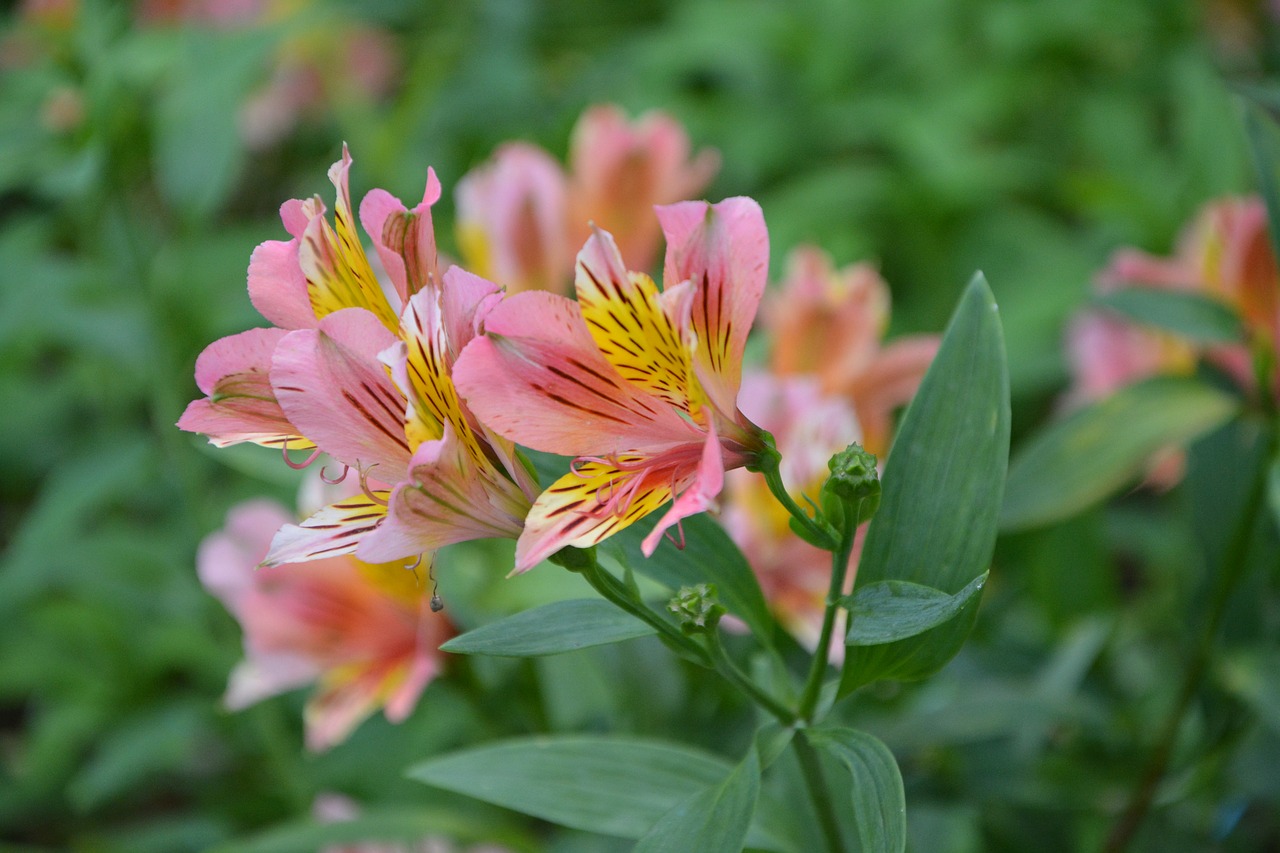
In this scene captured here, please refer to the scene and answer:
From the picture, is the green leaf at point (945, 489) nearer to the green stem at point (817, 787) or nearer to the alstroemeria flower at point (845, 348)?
the green stem at point (817, 787)

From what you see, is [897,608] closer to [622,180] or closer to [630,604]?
[630,604]

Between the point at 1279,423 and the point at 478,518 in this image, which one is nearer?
the point at 478,518

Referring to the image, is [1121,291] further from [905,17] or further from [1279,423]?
[905,17]

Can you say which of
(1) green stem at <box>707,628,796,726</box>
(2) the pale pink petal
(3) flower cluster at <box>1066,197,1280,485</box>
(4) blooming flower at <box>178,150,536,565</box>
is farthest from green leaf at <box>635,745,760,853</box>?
(3) flower cluster at <box>1066,197,1280,485</box>

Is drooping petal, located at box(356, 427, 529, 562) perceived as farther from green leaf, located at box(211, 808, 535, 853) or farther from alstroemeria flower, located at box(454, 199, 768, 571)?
green leaf, located at box(211, 808, 535, 853)

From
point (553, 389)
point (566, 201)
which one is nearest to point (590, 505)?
point (553, 389)

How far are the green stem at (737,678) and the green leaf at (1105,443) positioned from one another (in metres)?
0.33

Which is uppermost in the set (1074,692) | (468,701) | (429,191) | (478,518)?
(429,191)

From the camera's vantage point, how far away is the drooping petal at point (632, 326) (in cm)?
38

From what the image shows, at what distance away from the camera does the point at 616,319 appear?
1.28ft

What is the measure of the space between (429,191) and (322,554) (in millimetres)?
128

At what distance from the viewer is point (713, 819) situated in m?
0.42

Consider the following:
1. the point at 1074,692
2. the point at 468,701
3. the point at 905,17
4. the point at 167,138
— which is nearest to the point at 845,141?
the point at 905,17

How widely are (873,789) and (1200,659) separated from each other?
0.37m
